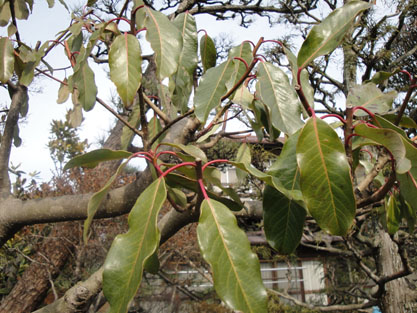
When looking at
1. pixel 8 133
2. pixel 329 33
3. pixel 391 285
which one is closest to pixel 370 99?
pixel 329 33

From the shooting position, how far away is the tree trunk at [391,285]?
241 centimetres

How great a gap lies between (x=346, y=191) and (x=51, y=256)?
12.0 feet

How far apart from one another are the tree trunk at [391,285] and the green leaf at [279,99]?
7.45 feet

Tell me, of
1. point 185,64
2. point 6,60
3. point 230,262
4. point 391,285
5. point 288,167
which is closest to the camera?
point 230,262

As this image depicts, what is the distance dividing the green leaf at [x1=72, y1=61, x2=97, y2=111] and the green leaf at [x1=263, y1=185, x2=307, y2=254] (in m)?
0.45

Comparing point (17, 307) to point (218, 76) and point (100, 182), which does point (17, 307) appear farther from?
point (218, 76)

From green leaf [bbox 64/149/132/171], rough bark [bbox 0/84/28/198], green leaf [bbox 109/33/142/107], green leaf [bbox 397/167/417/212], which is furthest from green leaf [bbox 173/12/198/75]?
rough bark [bbox 0/84/28/198]

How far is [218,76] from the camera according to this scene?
27.5 inches

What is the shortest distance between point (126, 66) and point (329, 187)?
388mm

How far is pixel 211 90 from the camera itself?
0.68m

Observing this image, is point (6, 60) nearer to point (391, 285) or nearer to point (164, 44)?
point (164, 44)

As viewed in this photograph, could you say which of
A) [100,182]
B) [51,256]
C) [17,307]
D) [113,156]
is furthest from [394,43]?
[17,307]

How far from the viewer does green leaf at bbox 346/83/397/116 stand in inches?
27.2

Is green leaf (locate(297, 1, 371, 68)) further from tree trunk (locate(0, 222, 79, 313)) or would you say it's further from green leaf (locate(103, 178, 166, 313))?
tree trunk (locate(0, 222, 79, 313))
